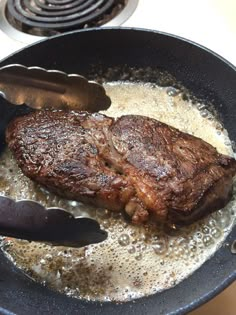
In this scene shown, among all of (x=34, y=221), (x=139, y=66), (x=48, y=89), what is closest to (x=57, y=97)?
(x=48, y=89)

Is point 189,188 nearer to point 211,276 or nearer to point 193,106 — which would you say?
point 211,276

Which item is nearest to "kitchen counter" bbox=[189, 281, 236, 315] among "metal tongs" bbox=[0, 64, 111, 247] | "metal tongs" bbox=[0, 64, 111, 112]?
"metal tongs" bbox=[0, 64, 111, 247]

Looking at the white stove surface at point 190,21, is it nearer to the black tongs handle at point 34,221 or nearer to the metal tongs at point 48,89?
the metal tongs at point 48,89

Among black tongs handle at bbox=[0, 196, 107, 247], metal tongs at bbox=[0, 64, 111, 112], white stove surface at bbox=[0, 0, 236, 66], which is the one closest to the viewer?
black tongs handle at bbox=[0, 196, 107, 247]

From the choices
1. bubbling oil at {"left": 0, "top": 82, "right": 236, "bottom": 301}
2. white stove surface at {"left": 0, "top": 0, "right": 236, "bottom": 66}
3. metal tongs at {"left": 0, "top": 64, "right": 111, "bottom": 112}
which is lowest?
bubbling oil at {"left": 0, "top": 82, "right": 236, "bottom": 301}

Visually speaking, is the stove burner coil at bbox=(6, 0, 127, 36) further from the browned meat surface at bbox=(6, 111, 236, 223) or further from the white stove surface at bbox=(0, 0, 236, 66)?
the browned meat surface at bbox=(6, 111, 236, 223)

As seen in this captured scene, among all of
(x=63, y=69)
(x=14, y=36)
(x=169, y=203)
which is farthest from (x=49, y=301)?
(x=14, y=36)

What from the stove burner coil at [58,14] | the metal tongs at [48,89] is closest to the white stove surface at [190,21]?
the stove burner coil at [58,14]
